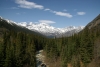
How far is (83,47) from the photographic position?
7194 centimetres

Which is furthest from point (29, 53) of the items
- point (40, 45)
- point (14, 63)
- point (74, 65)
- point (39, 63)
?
point (40, 45)

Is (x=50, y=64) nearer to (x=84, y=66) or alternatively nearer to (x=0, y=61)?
(x=84, y=66)

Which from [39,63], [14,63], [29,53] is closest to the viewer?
[14,63]

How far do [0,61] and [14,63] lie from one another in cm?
724

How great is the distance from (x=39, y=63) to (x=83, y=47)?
3224 centimetres

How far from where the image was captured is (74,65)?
66125 mm

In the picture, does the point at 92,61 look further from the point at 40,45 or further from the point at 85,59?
the point at 40,45

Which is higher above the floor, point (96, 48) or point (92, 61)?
point (96, 48)

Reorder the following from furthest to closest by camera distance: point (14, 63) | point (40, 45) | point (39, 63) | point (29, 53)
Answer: point (40, 45), point (39, 63), point (29, 53), point (14, 63)

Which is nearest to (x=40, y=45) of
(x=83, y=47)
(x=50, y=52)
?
(x=50, y=52)

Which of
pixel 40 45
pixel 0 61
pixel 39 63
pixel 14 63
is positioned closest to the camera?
pixel 0 61

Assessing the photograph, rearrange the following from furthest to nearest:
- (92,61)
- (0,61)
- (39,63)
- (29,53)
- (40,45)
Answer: (40,45) < (39,63) < (29,53) < (92,61) < (0,61)

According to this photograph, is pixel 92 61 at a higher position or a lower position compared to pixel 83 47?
lower

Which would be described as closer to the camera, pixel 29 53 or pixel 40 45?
pixel 29 53
